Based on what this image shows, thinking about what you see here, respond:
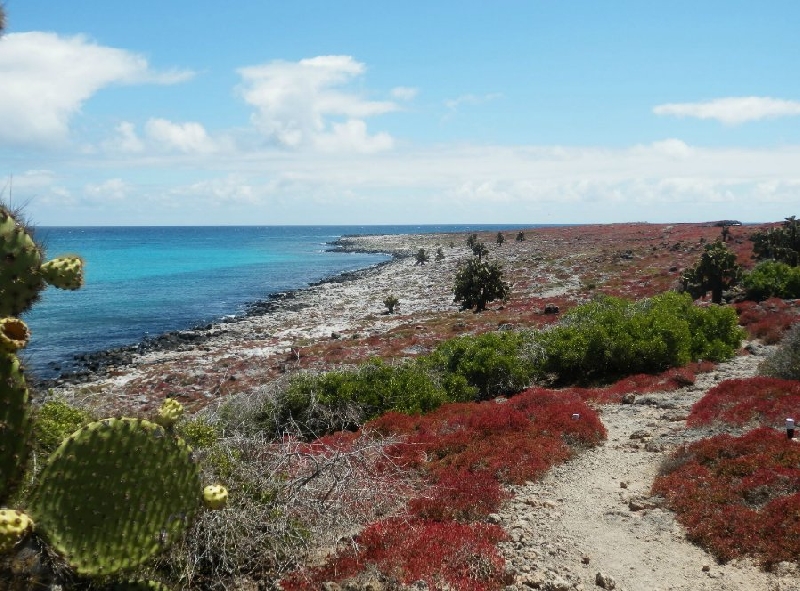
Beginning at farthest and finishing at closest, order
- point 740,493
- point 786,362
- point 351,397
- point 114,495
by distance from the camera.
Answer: point 351,397 < point 786,362 < point 740,493 < point 114,495

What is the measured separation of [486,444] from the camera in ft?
37.3

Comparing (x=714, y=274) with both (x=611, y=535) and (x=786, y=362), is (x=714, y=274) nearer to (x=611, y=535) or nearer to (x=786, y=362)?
(x=786, y=362)

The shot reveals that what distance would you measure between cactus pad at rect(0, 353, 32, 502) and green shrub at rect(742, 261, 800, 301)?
32.2 meters

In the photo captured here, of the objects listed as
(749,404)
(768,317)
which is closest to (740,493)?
(749,404)

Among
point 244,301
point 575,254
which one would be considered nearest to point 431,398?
point 244,301

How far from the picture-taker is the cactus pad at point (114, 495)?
13.9 ft

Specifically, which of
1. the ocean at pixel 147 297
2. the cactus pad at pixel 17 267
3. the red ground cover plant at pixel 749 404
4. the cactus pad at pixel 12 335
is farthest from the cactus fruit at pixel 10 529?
the red ground cover plant at pixel 749 404

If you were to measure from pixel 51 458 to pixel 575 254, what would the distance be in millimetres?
74602

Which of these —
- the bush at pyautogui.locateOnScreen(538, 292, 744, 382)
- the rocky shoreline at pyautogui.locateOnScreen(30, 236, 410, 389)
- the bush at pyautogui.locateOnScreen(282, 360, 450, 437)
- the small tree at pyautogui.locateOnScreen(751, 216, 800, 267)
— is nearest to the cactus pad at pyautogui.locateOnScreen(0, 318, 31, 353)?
the bush at pyautogui.locateOnScreen(282, 360, 450, 437)

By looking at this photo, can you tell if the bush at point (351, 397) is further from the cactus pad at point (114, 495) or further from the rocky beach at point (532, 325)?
the cactus pad at point (114, 495)

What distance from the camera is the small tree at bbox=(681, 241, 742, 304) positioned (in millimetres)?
30344

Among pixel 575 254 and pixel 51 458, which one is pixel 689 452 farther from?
pixel 575 254

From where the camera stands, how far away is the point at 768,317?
929 inches

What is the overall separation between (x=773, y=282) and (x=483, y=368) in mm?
19700
